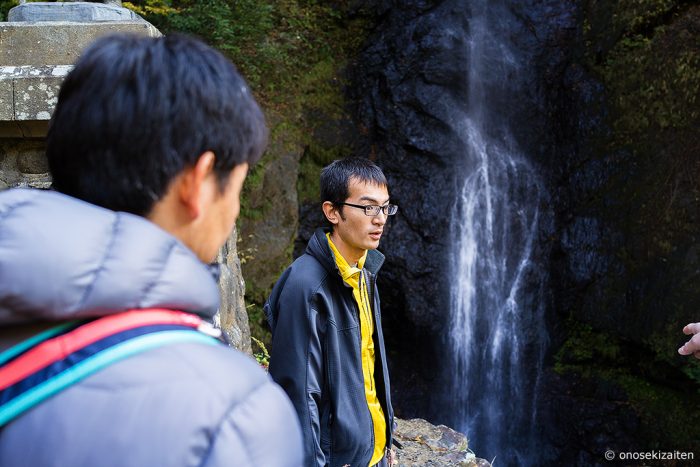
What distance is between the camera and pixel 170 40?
2.81ft

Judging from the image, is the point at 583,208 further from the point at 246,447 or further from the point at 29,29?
the point at 246,447

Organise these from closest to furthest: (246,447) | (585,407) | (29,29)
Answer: (246,447) → (29,29) → (585,407)

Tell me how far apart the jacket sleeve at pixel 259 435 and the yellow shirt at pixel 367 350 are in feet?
5.14

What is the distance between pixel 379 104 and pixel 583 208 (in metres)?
3.48

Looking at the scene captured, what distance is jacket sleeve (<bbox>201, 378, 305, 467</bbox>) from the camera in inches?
25.3

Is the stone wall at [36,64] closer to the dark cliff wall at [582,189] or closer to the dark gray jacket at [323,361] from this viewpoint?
the dark gray jacket at [323,361]

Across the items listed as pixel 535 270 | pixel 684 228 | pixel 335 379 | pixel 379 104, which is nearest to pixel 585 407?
pixel 535 270

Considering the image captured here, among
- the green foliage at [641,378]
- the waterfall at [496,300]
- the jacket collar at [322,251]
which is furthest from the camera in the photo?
the waterfall at [496,300]

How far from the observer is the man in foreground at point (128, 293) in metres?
0.64

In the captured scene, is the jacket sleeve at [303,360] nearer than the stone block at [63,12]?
Yes

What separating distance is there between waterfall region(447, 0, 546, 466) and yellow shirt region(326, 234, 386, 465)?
6439mm

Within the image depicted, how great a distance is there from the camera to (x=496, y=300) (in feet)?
28.3

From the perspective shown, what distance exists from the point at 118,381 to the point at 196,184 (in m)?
0.29

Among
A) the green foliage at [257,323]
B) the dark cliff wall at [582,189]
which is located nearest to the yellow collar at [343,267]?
the green foliage at [257,323]
